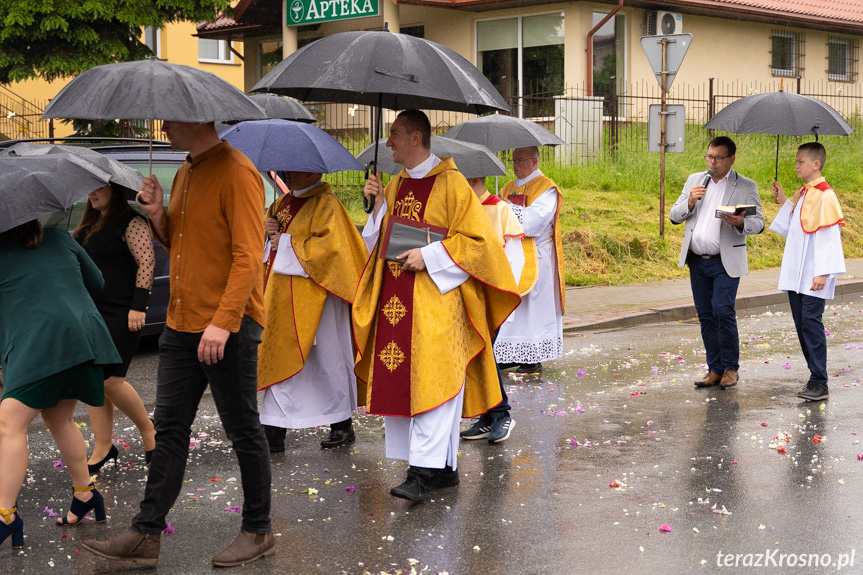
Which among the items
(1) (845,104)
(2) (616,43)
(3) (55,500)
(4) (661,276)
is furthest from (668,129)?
(1) (845,104)

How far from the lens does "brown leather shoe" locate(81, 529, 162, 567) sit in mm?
4461

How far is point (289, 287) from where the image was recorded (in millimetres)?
6457

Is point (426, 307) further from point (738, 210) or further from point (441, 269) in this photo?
point (738, 210)

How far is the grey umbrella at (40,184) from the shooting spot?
445 centimetres

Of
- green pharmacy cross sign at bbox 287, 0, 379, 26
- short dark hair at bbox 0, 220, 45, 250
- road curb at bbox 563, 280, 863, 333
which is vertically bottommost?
road curb at bbox 563, 280, 863, 333

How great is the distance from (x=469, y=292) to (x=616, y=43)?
1813 cm

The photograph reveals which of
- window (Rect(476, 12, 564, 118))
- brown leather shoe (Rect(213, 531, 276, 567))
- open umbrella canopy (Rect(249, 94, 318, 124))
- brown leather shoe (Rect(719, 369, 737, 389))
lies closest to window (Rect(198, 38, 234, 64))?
window (Rect(476, 12, 564, 118))

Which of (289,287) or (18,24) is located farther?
(18,24)

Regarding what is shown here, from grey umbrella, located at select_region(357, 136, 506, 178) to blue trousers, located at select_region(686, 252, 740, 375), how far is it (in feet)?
5.90

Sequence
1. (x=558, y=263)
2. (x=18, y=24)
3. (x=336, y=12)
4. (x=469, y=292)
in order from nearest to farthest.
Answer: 1. (x=469, y=292)
2. (x=558, y=263)
3. (x=18, y=24)
4. (x=336, y=12)

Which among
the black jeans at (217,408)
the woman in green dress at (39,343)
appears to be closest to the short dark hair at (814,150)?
the black jeans at (217,408)

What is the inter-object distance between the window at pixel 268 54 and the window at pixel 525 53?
5.99 m

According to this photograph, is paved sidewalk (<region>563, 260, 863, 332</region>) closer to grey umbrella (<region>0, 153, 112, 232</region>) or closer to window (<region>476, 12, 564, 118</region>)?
grey umbrella (<region>0, 153, 112, 232</region>)

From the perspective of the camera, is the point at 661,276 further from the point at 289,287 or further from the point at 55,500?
the point at 55,500
